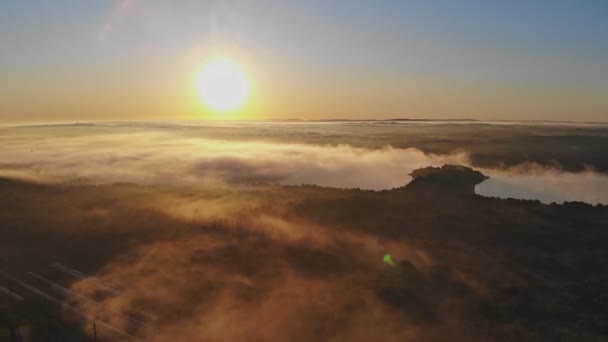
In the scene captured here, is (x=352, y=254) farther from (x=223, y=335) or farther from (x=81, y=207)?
(x=81, y=207)

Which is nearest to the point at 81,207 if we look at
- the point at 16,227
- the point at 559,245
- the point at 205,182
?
the point at 16,227

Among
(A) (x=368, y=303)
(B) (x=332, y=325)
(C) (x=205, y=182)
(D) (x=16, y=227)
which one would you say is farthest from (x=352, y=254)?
(C) (x=205, y=182)

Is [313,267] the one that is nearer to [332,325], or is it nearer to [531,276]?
[332,325]

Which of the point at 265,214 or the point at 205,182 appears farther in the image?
the point at 205,182

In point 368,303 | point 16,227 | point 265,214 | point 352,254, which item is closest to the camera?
point 368,303

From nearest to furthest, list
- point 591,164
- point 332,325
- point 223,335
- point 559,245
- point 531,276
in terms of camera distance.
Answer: point 223,335, point 332,325, point 531,276, point 559,245, point 591,164

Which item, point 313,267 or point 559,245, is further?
point 559,245
